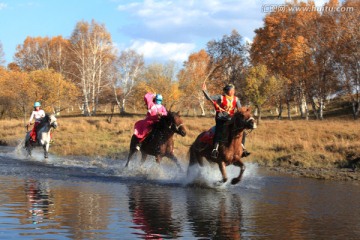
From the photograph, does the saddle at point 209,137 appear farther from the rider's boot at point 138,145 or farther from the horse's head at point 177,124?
the rider's boot at point 138,145

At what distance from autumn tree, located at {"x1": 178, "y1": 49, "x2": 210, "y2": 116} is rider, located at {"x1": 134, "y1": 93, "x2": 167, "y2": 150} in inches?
2018

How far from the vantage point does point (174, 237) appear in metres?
6.74

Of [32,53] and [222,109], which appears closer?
[222,109]

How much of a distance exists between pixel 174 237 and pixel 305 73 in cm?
4754

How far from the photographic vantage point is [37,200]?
9.47 metres

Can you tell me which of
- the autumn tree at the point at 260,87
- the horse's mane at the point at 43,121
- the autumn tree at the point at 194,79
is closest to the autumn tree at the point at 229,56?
the autumn tree at the point at 194,79

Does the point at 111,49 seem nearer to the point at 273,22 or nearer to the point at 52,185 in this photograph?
the point at 273,22

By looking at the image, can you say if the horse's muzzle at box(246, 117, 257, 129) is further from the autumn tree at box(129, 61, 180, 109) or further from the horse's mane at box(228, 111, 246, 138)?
the autumn tree at box(129, 61, 180, 109)

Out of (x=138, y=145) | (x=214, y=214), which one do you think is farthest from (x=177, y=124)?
(x=214, y=214)

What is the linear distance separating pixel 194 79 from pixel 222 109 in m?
68.8

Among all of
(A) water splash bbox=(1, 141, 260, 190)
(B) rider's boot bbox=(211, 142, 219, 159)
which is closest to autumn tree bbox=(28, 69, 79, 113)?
(A) water splash bbox=(1, 141, 260, 190)

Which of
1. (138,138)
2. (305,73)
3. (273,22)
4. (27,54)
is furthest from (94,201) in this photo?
(27,54)

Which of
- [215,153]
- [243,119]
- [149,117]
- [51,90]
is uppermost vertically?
[51,90]

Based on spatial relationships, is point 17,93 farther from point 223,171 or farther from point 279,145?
point 223,171
